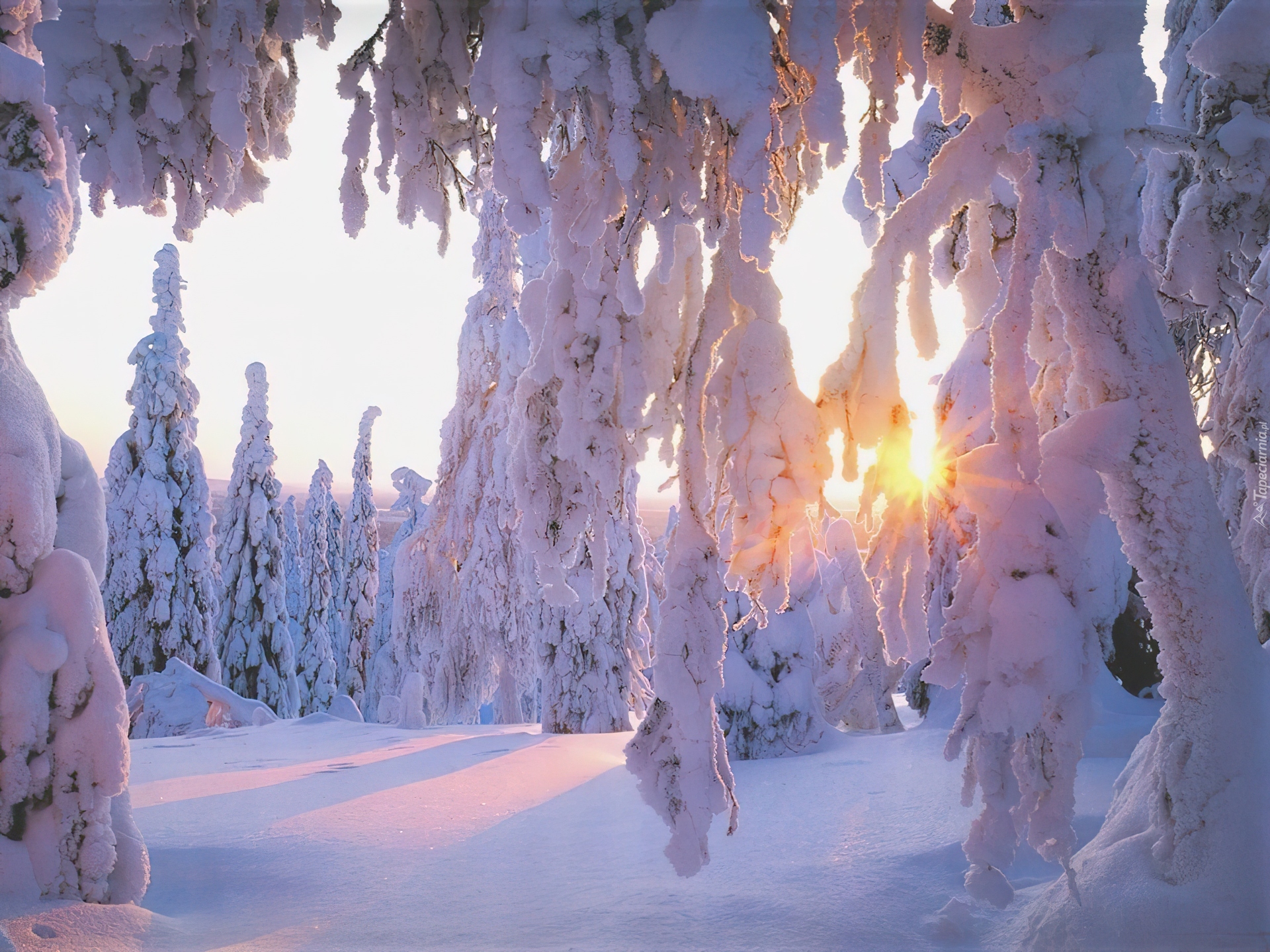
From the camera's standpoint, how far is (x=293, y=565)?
3272 cm

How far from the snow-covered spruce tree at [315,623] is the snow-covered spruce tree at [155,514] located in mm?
6128

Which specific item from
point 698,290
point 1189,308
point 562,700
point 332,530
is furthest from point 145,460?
point 1189,308

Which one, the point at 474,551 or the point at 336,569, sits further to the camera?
the point at 336,569

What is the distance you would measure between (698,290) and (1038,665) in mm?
1832

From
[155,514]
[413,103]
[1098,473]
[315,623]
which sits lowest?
[315,623]

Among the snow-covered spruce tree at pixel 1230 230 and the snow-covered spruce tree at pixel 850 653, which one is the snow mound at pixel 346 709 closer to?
the snow-covered spruce tree at pixel 850 653

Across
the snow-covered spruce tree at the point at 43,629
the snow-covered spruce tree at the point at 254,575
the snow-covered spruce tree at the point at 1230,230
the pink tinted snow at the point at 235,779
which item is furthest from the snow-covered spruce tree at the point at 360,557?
the snow-covered spruce tree at the point at 1230,230

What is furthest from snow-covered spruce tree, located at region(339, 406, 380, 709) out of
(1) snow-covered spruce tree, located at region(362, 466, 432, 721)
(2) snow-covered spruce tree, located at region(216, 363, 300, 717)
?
A: (2) snow-covered spruce tree, located at region(216, 363, 300, 717)

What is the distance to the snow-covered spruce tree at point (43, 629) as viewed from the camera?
3299mm

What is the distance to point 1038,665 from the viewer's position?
241 centimetres

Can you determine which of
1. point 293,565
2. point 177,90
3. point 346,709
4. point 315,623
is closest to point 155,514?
point 346,709

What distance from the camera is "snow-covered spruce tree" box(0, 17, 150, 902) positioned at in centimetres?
330

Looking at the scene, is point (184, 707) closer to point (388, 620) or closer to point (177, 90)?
point (177, 90)

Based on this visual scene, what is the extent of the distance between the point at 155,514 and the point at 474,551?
26.8 ft
